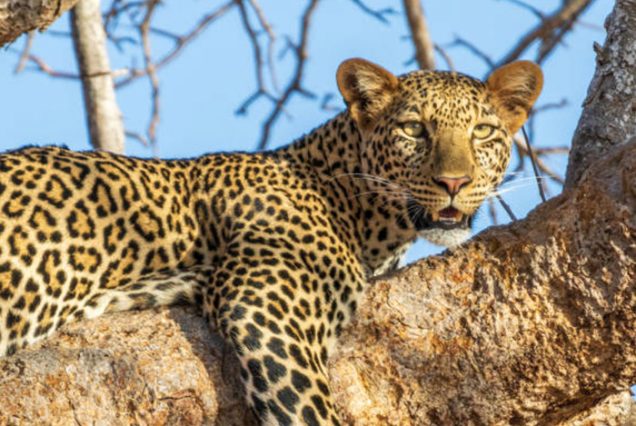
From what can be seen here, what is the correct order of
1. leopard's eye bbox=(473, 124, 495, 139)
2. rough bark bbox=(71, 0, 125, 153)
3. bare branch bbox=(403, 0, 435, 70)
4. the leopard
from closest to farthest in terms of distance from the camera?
the leopard
leopard's eye bbox=(473, 124, 495, 139)
rough bark bbox=(71, 0, 125, 153)
bare branch bbox=(403, 0, 435, 70)

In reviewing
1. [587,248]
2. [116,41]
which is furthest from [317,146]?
[116,41]

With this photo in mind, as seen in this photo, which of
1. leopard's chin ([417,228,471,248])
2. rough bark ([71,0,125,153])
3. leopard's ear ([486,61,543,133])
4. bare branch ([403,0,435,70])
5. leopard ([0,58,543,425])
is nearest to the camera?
leopard ([0,58,543,425])

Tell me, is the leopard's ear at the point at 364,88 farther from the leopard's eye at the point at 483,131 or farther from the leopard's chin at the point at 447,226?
the leopard's chin at the point at 447,226

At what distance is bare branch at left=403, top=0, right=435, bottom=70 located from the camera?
9586 mm

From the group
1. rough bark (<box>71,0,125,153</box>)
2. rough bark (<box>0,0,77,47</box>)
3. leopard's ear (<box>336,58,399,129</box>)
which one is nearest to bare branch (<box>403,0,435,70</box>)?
rough bark (<box>71,0,125,153</box>)

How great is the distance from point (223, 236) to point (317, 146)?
0.88 metres

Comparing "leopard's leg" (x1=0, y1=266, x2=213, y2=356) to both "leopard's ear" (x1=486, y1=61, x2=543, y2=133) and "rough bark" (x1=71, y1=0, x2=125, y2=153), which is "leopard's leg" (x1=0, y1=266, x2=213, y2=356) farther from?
"rough bark" (x1=71, y1=0, x2=125, y2=153)

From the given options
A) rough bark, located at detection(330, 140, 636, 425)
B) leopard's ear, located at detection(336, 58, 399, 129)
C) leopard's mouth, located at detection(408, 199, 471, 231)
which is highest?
leopard's ear, located at detection(336, 58, 399, 129)

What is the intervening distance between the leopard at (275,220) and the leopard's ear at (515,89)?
0.03 feet

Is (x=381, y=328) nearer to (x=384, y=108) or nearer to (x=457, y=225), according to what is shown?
(x=457, y=225)

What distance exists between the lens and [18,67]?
31.1ft

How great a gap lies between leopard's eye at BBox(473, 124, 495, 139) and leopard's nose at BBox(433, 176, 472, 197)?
0.39 meters

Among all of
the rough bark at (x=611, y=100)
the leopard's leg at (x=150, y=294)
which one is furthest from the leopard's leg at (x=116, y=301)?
the rough bark at (x=611, y=100)

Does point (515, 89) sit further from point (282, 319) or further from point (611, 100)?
point (282, 319)
